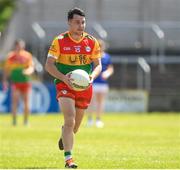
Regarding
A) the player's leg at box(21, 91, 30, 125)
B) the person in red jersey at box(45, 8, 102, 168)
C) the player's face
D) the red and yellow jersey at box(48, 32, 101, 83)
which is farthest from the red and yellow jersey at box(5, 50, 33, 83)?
the player's face

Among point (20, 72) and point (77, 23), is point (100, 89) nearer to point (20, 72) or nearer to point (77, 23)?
point (20, 72)

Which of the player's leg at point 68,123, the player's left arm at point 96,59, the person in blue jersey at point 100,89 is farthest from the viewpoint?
the person in blue jersey at point 100,89

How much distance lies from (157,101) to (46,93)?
4.63 metres

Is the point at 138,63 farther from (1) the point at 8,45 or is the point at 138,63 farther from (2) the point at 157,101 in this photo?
(1) the point at 8,45

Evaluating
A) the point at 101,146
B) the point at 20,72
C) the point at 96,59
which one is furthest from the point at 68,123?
the point at 20,72

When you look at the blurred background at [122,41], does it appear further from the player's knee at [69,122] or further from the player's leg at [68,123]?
the player's knee at [69,122]

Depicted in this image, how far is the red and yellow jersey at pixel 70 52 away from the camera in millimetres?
13938

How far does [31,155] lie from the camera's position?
15.8 metres

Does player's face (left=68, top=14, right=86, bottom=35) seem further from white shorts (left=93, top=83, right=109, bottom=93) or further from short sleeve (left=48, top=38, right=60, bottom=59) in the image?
white shorts (left=93, top=83, right=109, bottom=93)

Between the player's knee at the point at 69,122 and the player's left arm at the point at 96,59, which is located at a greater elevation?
the player's left arm at the point at 96,59

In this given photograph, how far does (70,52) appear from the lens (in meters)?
14.0

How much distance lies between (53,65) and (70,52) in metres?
0.38

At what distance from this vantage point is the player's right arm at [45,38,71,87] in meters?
13.7

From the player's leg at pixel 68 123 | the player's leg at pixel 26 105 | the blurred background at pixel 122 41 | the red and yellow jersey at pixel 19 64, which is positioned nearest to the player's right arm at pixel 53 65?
the player's leg at pixel 68 123
